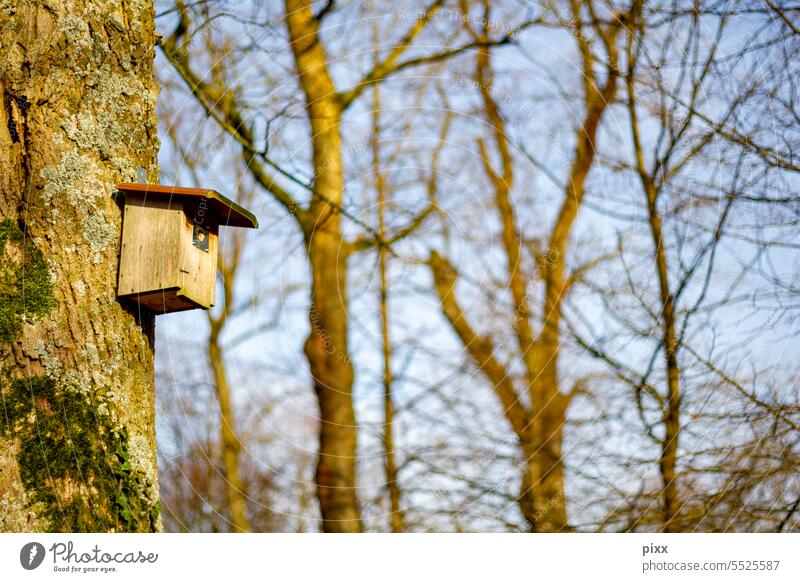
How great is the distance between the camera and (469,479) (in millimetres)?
5730

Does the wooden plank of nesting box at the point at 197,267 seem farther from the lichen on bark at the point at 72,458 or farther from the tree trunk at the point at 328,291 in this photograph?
the tree trunk at the point at 328,291

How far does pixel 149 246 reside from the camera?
8.45 ft

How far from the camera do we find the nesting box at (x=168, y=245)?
8.16 feet

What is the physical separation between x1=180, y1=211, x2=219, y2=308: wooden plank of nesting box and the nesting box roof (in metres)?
0.06

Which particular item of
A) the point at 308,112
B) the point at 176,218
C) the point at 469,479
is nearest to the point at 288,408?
the point at 469,479

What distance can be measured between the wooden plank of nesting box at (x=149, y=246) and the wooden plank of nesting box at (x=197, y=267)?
42mm

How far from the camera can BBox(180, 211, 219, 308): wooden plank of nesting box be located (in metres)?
2.70

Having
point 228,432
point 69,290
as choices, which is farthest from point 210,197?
point 228,432

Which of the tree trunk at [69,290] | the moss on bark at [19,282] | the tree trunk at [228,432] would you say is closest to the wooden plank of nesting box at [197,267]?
the tree trunk at [69,290]

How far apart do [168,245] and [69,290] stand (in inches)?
15.3

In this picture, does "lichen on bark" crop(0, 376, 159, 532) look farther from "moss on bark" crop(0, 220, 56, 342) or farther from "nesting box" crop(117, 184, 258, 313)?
"nesting box" crop(117, 184, 258, 313)
